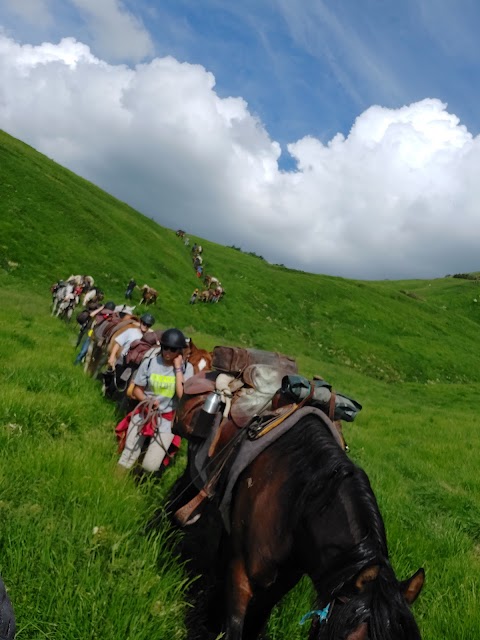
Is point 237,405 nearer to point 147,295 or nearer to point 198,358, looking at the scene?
point 198,358

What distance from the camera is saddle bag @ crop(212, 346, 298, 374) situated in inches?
199

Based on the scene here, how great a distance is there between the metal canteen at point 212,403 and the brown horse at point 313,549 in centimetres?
95

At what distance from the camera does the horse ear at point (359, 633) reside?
185cm

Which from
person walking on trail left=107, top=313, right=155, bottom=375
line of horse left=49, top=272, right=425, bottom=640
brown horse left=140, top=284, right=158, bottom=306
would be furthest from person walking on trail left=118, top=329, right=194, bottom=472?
brown horse left=140, top=284, right=158, bottom=306

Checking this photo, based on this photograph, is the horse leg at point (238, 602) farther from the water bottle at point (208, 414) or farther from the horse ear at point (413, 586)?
the water bottle at point (208, 414)

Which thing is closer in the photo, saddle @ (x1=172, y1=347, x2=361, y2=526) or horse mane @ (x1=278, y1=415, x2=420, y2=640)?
horse mane @ (x1=278, y1=415, x2=420, y2=640)

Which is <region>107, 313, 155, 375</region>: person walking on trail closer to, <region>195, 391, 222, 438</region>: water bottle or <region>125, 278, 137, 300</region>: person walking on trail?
<region>195, 391, 222, 438</region>: water bottle

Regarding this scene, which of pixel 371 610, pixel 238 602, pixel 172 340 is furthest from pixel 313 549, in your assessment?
pixel 172 340

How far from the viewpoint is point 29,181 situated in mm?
38094

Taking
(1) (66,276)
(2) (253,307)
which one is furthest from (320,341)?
(1) (66,276)

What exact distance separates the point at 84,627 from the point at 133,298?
93.1 ft

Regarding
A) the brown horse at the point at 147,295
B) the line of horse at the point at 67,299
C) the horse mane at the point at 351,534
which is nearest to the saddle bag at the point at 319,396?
the horse mane at the point at 351,534

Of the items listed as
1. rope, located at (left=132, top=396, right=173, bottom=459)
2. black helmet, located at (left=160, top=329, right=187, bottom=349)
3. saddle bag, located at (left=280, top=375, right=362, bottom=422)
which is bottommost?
rope, located at (left=132, top=396, right=173, bottom=459)

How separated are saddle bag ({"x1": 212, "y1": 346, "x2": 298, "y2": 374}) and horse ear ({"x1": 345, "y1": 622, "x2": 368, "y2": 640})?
3165 mm
